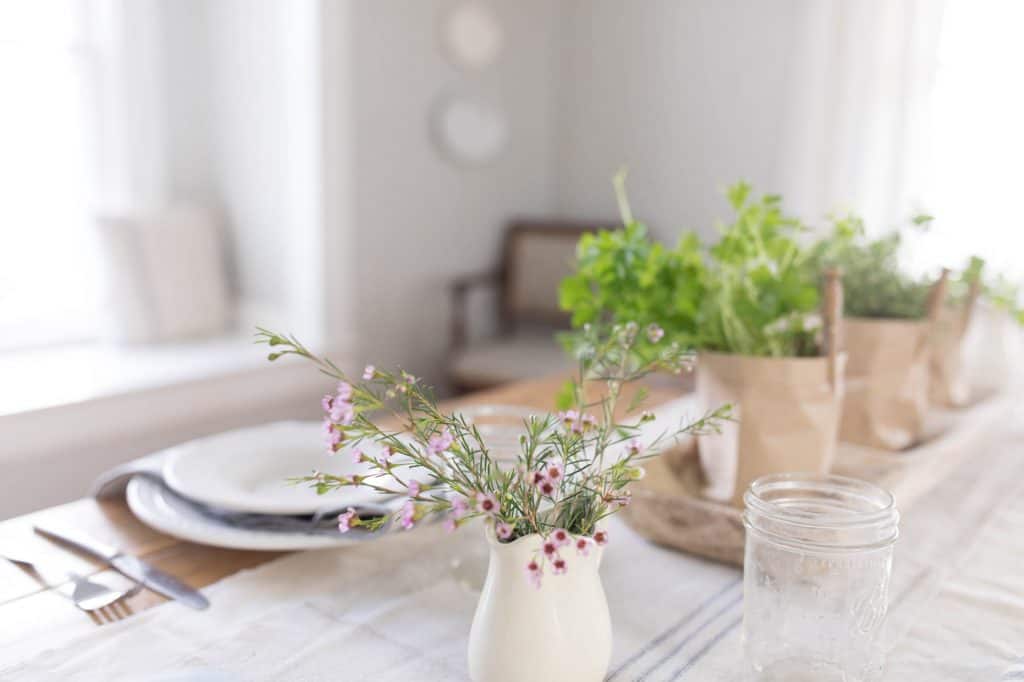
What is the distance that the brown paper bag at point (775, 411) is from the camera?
923 millimetres

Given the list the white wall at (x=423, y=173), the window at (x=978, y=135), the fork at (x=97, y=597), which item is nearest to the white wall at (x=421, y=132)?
the white wall at (x=423, y=173)

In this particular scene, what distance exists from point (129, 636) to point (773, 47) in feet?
9.78

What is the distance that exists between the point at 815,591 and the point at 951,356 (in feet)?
2.78

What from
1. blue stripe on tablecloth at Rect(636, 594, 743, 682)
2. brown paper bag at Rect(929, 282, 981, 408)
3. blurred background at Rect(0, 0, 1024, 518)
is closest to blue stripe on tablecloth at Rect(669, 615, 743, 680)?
blue stripe on tablecloth at Rect(636, 594, 743, 682)

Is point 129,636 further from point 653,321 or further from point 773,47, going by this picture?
point 773,47

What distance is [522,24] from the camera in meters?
3.54

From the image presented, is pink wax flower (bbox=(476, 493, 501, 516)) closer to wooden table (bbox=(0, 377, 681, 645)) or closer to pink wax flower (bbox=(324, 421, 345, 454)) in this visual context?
pink wax flower (bbox=(324, 421, 345, 454))

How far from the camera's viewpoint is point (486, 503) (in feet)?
2.00

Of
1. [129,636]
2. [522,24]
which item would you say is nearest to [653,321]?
[129,636]

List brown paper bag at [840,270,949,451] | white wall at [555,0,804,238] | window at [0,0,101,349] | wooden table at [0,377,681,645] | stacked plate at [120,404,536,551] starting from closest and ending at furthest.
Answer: wooden table at [0,377,681,645], stacked plate at [120,404,536,551], brown paper bag at [840,270,949,451], window at [0,0,101,349], white wall at [555,0,804,238]

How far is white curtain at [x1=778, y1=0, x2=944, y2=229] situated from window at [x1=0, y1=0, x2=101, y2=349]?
225 centimetres

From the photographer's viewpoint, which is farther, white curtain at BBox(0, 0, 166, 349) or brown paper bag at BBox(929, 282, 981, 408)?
white curtain at BBox(0, 0, 166, 349)

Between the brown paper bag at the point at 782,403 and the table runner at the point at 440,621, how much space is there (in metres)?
0.12

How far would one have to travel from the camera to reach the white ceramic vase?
65 cm
